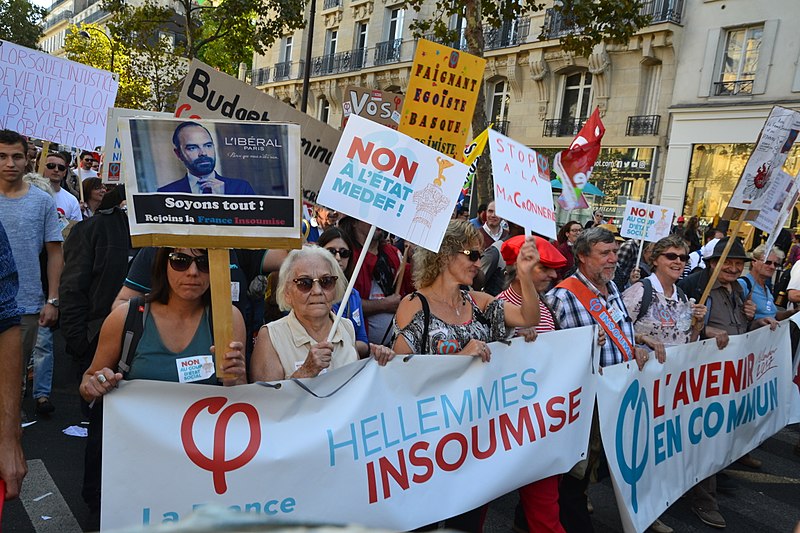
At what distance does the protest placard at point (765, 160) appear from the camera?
5.08 meters

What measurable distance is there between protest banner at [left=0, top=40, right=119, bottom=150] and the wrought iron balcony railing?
18.5 meters

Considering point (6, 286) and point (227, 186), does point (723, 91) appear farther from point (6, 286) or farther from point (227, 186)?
point (6, 286)

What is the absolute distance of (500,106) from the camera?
27141 mm

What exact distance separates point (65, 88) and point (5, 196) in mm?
2486

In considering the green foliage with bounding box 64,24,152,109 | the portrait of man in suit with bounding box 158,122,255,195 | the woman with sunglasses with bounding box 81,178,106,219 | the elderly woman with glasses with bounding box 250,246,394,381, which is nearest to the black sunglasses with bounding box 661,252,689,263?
the elderly woman with glasses with bounding box 250,246,394,381

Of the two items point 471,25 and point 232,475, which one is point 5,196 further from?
point 471,25

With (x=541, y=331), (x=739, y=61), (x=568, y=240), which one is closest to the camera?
(x=541, y=331)

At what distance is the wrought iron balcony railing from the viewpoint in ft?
70.7

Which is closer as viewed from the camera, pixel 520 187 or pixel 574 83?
pixel 520 187

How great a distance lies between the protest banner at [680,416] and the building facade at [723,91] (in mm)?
15689

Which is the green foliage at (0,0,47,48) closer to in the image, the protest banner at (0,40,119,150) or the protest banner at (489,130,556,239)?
the protest banner at (0,40,119,150)

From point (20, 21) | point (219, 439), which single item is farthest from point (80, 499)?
point (20, 21)

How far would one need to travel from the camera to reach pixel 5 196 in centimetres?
452

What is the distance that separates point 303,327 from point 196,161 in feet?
3.16
